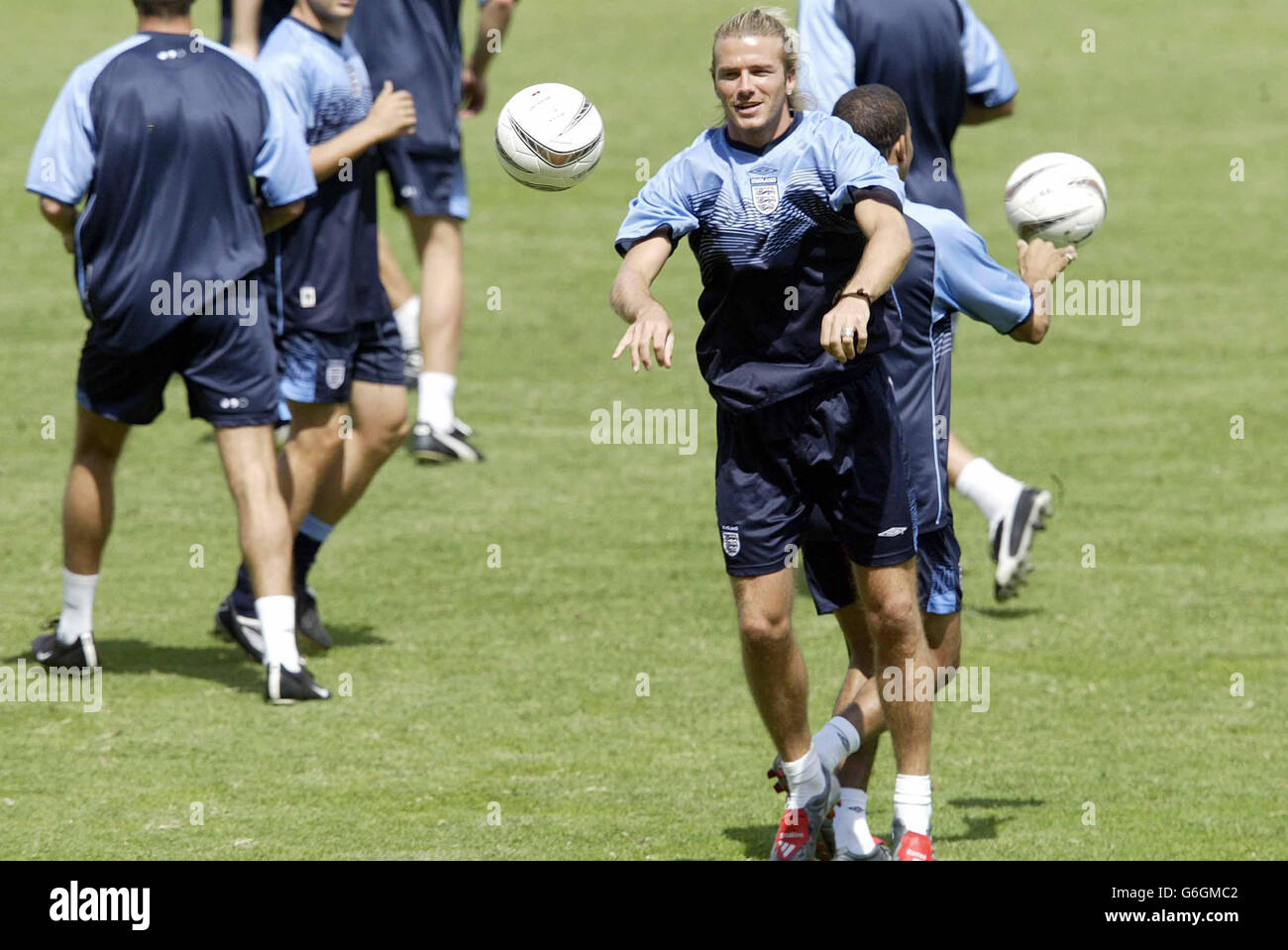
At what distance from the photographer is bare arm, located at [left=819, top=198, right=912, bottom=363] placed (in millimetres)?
4734

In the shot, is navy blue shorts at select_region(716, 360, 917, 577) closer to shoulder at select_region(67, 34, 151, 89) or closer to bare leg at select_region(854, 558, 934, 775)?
bare leg at select_region(854, 558, 934, 775)

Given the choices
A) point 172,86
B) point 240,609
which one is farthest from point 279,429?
point 172,86

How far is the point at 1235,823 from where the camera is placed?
5652 millimetres

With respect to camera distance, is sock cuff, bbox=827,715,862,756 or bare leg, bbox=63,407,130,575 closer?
sock cuff, bbox=827,715,862,756

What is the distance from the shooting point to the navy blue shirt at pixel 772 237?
201 inches

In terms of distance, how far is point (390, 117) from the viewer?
24.4 ft

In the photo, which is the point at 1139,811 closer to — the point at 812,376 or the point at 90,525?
the point at 812,376

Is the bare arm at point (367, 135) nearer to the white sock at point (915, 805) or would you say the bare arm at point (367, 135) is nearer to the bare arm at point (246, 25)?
the bare arm at point (246, 25)

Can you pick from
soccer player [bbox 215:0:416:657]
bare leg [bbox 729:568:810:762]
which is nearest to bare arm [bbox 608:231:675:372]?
bare leg [bbox 729:568:810:762]

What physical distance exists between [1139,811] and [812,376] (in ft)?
5.62

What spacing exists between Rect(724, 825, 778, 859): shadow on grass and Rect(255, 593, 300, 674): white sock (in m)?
1.96

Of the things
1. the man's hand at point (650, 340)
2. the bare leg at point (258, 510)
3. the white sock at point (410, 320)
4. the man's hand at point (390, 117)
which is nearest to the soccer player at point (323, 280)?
the man's hand at point (390, 117)

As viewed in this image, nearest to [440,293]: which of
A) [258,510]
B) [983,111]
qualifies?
[983,111]

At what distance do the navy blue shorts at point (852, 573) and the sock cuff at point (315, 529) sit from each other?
2.70 metres
